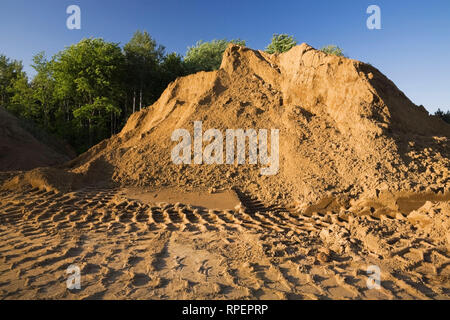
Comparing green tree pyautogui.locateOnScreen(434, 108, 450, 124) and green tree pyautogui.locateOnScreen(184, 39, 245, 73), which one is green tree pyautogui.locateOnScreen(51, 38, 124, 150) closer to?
green tree pyautogui.locateOnScreen(184, 39, 245, 73)

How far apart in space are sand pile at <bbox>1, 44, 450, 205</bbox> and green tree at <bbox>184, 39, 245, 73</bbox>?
12.3 meters

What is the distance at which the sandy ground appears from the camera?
242 cm

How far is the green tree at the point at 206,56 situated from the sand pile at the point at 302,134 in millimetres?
12287

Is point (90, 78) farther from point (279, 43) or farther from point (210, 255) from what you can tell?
point (210, 255)

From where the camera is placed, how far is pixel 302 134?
6707mm

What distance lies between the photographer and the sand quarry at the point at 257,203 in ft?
8.60

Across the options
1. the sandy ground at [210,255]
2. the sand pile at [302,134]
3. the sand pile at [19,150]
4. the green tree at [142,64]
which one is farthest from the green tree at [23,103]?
the sandy ground at [210,255]

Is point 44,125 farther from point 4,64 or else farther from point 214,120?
point 214,120

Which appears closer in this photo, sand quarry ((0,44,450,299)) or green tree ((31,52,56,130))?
sand quarry ((0,44,450,299))

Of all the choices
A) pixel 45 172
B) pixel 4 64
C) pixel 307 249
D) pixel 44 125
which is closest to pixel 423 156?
pixel 307 249

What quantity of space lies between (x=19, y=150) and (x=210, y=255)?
12275 mm

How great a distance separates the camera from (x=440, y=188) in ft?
15.5

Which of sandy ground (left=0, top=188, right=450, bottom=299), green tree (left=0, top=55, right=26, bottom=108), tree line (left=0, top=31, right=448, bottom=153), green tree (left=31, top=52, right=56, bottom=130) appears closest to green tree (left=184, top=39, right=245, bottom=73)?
tree line (left=0, top=31, right=448, bottom=153)

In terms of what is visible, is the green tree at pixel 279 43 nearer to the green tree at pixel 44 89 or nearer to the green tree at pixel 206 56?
the green tree at pixel 206 56
